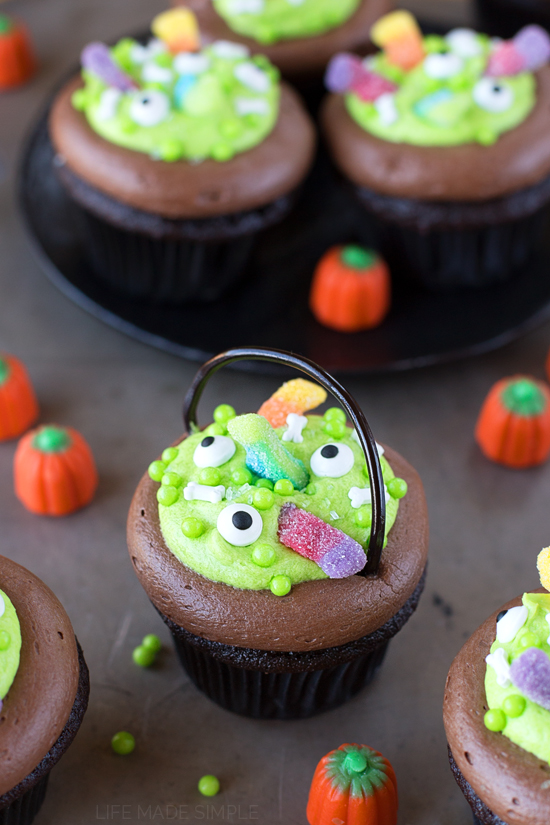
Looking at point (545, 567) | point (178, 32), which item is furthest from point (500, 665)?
point (178, 32)

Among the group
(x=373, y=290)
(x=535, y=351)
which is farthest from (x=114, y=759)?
(x=535, y=351)

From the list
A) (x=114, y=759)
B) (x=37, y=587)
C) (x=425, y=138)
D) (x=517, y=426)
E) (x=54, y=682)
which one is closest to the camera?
(x=54, y=682)

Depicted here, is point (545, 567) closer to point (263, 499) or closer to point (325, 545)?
point (325, 545)

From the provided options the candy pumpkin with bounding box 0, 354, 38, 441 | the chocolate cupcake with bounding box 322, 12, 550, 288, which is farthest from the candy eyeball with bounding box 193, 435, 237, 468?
the chocolate cupcake with bounding box 322, 12, 550, 288

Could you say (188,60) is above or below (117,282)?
above

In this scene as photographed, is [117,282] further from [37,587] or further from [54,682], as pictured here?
[54,682]

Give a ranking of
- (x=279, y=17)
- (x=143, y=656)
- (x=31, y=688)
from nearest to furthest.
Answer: (x=31, y=688)
(x=143, y=656)
(x=279, y=17)
